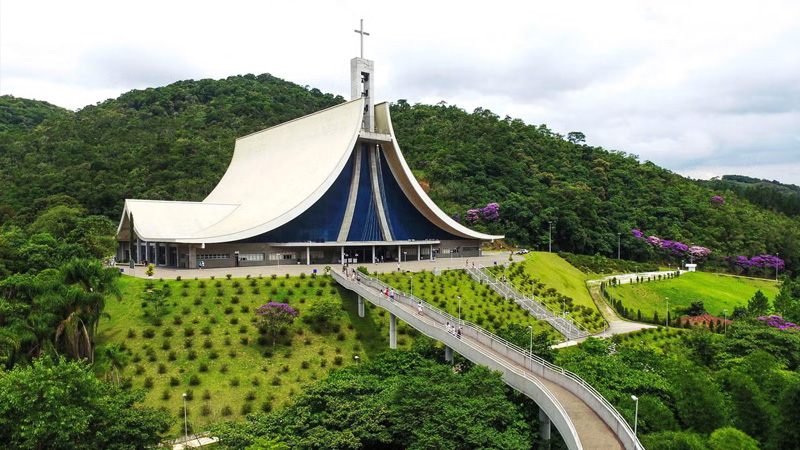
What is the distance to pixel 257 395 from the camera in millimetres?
15438

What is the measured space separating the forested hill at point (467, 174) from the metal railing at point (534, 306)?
17081 millimetres

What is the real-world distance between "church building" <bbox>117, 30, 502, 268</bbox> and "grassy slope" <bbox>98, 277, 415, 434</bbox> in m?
4.73

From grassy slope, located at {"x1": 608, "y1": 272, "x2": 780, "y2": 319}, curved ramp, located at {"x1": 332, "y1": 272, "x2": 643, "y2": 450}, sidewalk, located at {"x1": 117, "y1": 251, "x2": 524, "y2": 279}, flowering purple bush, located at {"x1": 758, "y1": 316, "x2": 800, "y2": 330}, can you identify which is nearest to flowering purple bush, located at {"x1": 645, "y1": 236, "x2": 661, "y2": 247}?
grassy slope, located at {"x1": 608, "y1": 272, "x2": 780, "y2": 319}

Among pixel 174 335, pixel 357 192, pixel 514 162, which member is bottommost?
pixel 174 335

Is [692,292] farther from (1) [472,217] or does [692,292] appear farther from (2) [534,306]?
(2) [534,306]

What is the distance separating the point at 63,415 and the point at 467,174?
1785 inches

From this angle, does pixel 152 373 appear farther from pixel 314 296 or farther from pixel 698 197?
pixel 698 197

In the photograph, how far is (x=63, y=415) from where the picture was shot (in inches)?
378

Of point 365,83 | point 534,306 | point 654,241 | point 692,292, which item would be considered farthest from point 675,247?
point 365,83

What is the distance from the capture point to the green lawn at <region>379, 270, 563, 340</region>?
22.3 metres

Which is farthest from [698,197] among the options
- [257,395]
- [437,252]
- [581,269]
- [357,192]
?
[257,395]

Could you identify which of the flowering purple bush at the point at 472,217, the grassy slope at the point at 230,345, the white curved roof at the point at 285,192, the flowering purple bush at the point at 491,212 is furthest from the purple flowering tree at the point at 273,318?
the flowering purple bush at the point at 491,212

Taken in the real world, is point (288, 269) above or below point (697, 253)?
above

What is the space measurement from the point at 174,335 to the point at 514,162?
43.6m
